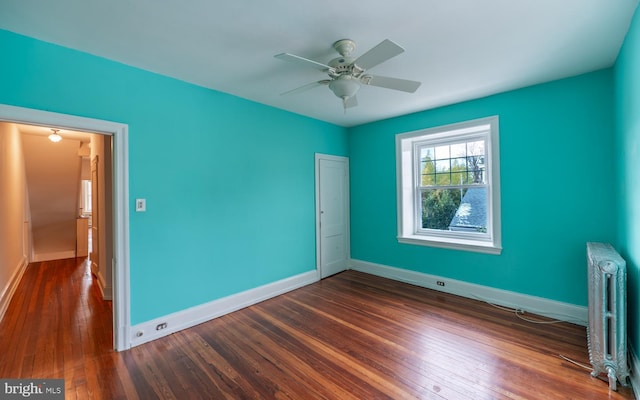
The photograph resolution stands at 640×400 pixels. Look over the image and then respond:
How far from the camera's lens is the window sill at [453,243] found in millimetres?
3326

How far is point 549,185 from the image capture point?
2.94 meters

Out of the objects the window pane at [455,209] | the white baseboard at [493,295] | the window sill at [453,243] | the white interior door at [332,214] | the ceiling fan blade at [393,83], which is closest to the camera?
the ceiling fan blade at [393,83]

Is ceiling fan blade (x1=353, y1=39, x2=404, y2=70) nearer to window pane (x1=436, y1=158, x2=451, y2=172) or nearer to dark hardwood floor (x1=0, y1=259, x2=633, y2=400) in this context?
dark hardwood floor (x1=0, y1=259, x2=633, y2=400)

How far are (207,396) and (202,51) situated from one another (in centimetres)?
260

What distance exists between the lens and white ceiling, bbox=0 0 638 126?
171 cm

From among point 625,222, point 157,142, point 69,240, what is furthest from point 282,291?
point 69,240

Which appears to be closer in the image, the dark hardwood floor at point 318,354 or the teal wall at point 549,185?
the dark hardwood floor at point 318,354

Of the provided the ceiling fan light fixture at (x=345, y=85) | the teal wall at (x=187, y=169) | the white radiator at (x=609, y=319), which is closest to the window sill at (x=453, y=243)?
the white radiator at (x=609, y=319)

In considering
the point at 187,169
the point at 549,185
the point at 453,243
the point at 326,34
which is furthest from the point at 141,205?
the point at 549,185

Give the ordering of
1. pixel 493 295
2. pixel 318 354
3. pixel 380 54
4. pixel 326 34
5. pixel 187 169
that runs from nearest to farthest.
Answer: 1. pixel 380 54
2. pixel 326 34
3. pixel 318 354
4. pixel 187 169
5. pixel 493 295

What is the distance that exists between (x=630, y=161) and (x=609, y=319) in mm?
1162

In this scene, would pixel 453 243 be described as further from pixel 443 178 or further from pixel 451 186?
pixel 443 178

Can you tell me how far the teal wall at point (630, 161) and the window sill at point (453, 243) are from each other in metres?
1.11

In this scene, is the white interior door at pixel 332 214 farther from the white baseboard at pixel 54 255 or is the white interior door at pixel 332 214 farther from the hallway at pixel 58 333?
the white baseboard at pixel 54 255
